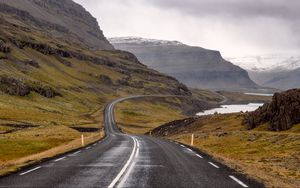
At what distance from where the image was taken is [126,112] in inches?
7510

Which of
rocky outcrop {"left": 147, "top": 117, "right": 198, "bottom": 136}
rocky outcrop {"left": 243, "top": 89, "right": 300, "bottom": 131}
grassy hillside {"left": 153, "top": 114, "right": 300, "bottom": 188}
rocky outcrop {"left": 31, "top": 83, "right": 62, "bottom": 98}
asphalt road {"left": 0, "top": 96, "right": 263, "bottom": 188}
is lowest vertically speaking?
rocky outcrop {"left": 147, "top": 117, "right": 198, "bottom": 136}

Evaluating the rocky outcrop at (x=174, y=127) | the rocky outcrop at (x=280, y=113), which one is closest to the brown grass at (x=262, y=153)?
the rocky outcrop at (x=280, y=113)

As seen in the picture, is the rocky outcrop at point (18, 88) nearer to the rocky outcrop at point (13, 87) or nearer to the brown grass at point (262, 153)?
the rocky outcrop at point (13, 87)

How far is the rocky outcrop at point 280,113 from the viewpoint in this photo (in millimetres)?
67875

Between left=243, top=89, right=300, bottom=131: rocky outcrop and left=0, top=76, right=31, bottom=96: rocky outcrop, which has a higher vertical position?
left=0, top=76, right=31, bottom=96: rocky outcrop

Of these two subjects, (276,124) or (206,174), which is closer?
(206,174)

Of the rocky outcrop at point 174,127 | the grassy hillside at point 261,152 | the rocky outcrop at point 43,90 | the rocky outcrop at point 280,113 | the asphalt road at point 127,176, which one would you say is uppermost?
the rocky outcrop at point 43,90

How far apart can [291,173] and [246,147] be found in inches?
895

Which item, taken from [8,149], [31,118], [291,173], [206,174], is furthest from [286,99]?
[31,118]

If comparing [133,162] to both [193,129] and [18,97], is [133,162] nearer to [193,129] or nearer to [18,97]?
[193,129]

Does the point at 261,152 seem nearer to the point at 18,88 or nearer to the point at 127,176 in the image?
the point at 127,176

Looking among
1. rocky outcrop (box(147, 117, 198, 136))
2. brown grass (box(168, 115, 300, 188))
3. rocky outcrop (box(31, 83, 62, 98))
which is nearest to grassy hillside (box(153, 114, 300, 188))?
brown grass (box(168, 115, 300, 188))

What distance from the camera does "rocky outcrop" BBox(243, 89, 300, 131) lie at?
67.9m

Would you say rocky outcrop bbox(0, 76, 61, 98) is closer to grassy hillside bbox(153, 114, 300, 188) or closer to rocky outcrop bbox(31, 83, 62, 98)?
rocky outcrop bbox(31, 83, 62, 98)
